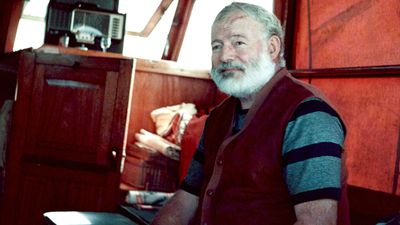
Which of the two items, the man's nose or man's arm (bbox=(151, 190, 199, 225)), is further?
man's arm (bbox=(151, 190, 199, 225))

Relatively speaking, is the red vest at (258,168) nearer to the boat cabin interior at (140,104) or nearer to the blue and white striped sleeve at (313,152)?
the blue and white striped sleeve at (313,152)

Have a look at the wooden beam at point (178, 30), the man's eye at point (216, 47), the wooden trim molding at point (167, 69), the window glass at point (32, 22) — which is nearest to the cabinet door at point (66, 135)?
the wooden trim molding at point (167, 69)

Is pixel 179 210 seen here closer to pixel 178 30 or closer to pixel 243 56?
pixel 243 56

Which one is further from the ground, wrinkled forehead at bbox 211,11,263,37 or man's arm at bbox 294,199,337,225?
wrinkled forehead at bbox 211,11,263,37

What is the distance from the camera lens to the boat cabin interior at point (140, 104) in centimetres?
229

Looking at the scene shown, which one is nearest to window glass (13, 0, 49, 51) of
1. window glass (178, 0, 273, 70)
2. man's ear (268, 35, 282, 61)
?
window glass (178, 0, 273, 70)

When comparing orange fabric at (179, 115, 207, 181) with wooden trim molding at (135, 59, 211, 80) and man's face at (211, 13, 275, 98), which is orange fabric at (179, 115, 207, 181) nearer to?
wooden trim molding at (135, 59, 211, 80)

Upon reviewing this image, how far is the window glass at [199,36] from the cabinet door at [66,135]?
1.85m

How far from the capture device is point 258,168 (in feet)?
5.62

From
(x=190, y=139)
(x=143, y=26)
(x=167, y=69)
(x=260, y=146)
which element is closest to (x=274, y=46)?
(x=260, y=146)

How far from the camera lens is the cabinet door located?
134 inches

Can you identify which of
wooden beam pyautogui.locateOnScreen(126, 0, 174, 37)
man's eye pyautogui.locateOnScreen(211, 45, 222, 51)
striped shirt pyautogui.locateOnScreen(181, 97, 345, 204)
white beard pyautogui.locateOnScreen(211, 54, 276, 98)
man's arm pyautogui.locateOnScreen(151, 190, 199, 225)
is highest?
wooden beam pyautogui.locateOnScreen(126, 0, 174, 37)

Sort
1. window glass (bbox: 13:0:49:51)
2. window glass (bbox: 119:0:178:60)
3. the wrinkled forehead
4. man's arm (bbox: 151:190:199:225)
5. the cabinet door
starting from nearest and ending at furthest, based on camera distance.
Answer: the wrinkled forehead < man's arm (bbox: 151:190:199:225) < the cabinet door < window glass (bbox: 119:0:178:60) < window glass (bbox: 13:0:49:51)

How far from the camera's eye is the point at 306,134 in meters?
1.62
